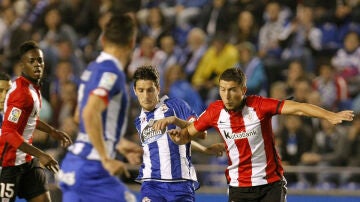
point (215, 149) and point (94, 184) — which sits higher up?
point (215, 149)

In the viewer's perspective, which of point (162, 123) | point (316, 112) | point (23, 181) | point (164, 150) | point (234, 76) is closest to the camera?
point (316, 112)

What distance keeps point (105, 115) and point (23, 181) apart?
2249mm

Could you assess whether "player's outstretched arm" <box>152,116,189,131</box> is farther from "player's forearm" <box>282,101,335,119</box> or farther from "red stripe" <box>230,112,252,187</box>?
"player's forearm" <box>282,101,335,119</box>

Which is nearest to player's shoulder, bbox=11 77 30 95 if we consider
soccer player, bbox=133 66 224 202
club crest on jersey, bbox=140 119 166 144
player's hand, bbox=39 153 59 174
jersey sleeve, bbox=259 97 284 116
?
player's hand, bbox=39 153 59 174

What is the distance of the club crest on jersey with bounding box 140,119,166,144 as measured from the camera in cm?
774

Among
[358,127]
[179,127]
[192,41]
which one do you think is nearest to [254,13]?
[192,41]

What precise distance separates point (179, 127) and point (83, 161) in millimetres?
1408

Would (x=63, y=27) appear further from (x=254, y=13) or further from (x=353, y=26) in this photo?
(x=353, y=26)

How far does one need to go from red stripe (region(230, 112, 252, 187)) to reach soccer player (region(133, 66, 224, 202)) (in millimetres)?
390

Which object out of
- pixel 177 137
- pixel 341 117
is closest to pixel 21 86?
pixel 177 137

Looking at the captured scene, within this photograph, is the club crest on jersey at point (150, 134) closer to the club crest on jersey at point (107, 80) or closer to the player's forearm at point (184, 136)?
the player's forearm at point (184, 136)

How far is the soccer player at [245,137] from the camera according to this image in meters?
7.27

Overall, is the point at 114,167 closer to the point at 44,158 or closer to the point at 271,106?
the point at 44,158

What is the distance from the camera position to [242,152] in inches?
291
